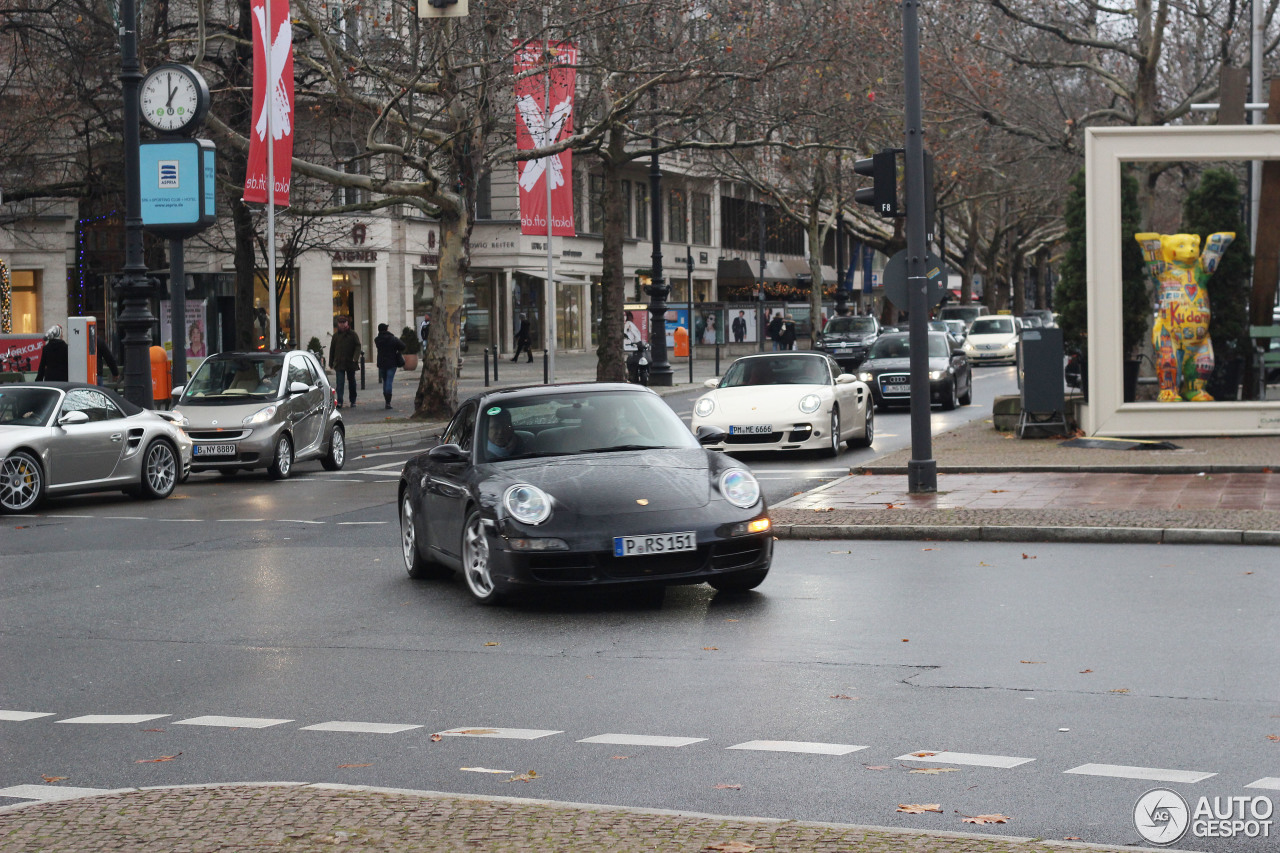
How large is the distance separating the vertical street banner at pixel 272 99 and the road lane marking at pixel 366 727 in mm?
20090

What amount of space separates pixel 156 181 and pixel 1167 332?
1398 cm

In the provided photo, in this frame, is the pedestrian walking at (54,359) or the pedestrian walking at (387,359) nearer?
the pedestrian walking at (54,359)

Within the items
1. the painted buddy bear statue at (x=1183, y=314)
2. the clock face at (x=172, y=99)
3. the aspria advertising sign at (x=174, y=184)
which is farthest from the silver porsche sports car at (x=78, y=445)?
the painted buddy bear statue at (x=1183, y=314)

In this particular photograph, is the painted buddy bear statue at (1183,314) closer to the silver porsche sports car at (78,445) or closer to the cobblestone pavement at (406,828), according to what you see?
the silver porsche sports car at (78,445)

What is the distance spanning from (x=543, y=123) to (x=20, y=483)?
14768 millimetres

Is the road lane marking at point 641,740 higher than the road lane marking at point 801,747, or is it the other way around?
the road lane marking at point 801,747

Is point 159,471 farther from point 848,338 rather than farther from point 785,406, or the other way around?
point 848,338

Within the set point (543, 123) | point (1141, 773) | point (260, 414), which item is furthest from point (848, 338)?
point (1141, 773)

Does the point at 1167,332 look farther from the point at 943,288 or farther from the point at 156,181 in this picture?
the point at 156,181

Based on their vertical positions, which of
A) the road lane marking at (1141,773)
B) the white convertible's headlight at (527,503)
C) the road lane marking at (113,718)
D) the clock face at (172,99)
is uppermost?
the clock face at (172,99)

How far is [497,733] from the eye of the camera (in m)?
6.79

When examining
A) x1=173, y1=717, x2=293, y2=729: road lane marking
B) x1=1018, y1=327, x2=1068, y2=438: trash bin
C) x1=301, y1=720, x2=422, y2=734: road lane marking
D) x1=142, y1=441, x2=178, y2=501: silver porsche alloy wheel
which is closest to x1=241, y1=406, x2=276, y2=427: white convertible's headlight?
x1=142, y1=441, x2=178, y2=501: silver porsche alloy wheel

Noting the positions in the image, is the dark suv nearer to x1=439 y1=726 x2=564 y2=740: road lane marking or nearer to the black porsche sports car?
the black porsche sports car

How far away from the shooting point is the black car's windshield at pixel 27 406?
690 inches
